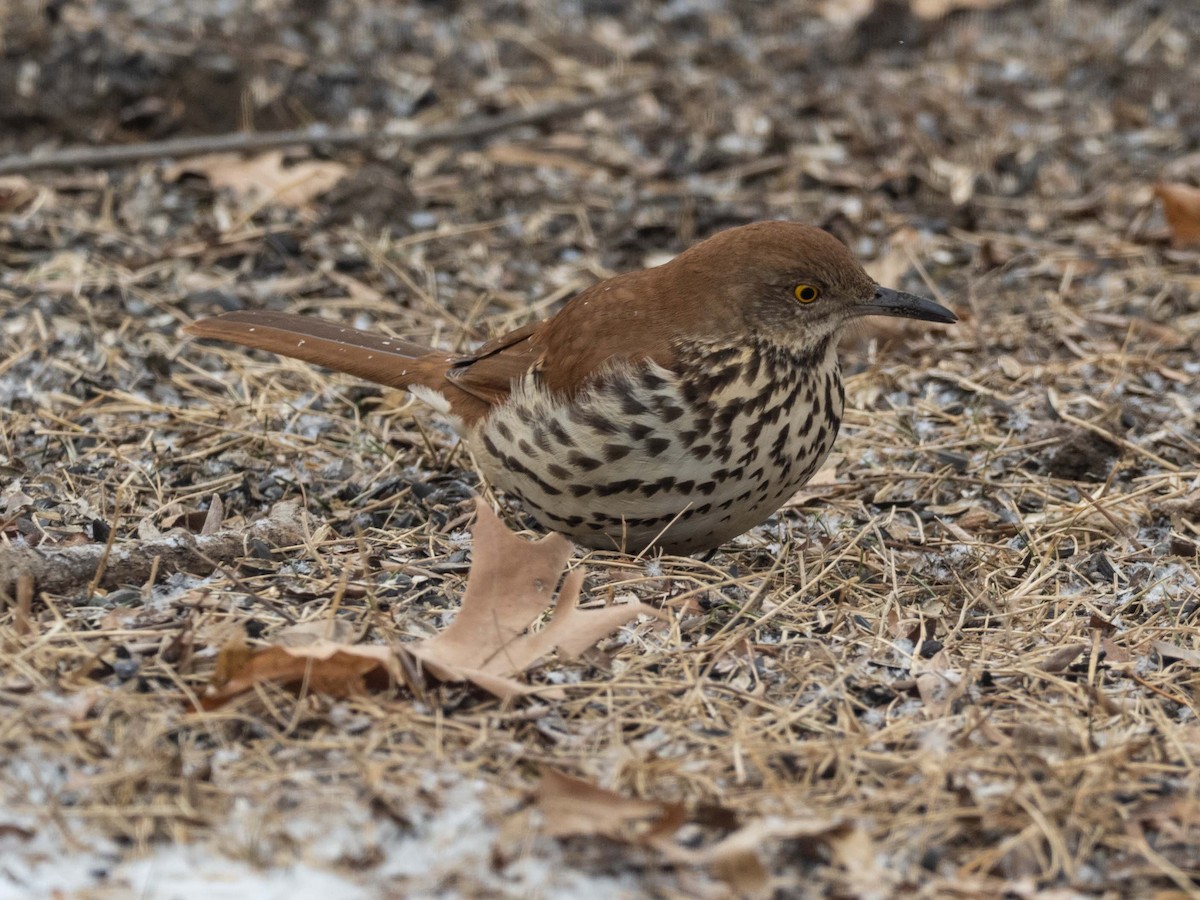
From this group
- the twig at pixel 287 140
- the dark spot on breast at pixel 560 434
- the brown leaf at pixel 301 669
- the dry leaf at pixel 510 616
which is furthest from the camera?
the twig at pixel 287 140

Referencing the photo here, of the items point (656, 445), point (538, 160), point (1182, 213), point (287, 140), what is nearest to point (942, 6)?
point (1182, 213)

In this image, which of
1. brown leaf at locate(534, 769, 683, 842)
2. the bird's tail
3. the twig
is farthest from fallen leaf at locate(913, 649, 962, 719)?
the twig

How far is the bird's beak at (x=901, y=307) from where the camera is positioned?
161 inches

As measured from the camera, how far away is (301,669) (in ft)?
10.2

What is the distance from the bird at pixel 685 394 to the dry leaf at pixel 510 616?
54cm

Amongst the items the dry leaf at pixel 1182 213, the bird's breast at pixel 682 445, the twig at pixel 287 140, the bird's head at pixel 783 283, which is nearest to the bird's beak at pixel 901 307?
the bird's head at pixel 783 283

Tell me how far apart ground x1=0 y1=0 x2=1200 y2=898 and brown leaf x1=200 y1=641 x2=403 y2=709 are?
0.11 feet

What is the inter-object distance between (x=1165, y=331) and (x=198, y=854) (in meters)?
3.96

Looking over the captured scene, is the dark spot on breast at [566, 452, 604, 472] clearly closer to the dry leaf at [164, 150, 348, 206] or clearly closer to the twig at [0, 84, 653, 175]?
the dry leaf at [164, 150, 348, 206]

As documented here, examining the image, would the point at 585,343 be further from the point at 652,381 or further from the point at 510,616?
the point at 510,616

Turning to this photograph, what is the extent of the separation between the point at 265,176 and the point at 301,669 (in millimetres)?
3685

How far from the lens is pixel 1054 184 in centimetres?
682

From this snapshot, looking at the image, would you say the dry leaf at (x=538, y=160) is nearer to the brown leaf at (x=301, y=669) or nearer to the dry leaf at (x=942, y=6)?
the dry leaf at (x=942, y=6)

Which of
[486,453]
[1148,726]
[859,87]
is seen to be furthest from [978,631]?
[859,87]
